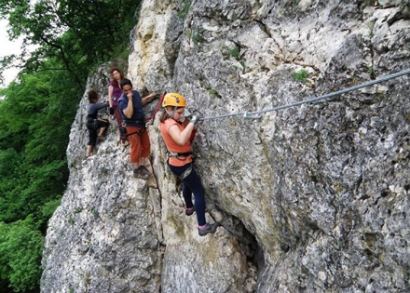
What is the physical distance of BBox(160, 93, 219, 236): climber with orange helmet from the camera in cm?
457

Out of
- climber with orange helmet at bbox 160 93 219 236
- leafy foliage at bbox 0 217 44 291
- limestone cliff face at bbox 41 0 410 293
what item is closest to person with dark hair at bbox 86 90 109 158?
limestone cliff face at bbox 41 0 410 293

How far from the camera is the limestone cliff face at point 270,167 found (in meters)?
3.14

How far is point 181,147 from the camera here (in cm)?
498

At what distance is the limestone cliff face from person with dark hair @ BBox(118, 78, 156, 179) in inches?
9.6

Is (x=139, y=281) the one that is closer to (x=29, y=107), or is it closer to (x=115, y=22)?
(x=115, y=22)

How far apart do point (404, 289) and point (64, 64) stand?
12187 millimetres

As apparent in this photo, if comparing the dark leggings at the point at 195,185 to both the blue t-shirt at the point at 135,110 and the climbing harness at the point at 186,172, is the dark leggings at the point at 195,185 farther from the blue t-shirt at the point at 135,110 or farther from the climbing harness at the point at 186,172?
the blue t-shirt at the point at 135,110

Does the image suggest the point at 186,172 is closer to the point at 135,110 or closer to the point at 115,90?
the point at 135,110

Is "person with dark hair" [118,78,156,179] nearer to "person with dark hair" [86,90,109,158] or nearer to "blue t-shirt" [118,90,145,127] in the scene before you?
"blue t-shirt" [118,90,145,127]

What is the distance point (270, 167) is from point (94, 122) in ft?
18.4

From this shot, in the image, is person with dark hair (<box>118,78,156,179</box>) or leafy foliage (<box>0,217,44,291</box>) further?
leafy foliage (<box>0,217,44,291</box>)

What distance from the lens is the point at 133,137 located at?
22.6ft

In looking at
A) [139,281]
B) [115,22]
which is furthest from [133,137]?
[115,22]

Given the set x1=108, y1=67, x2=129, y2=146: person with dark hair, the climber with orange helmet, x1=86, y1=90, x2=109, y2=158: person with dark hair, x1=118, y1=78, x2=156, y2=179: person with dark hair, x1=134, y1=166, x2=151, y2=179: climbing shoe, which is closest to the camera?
the climber with orange helmet
